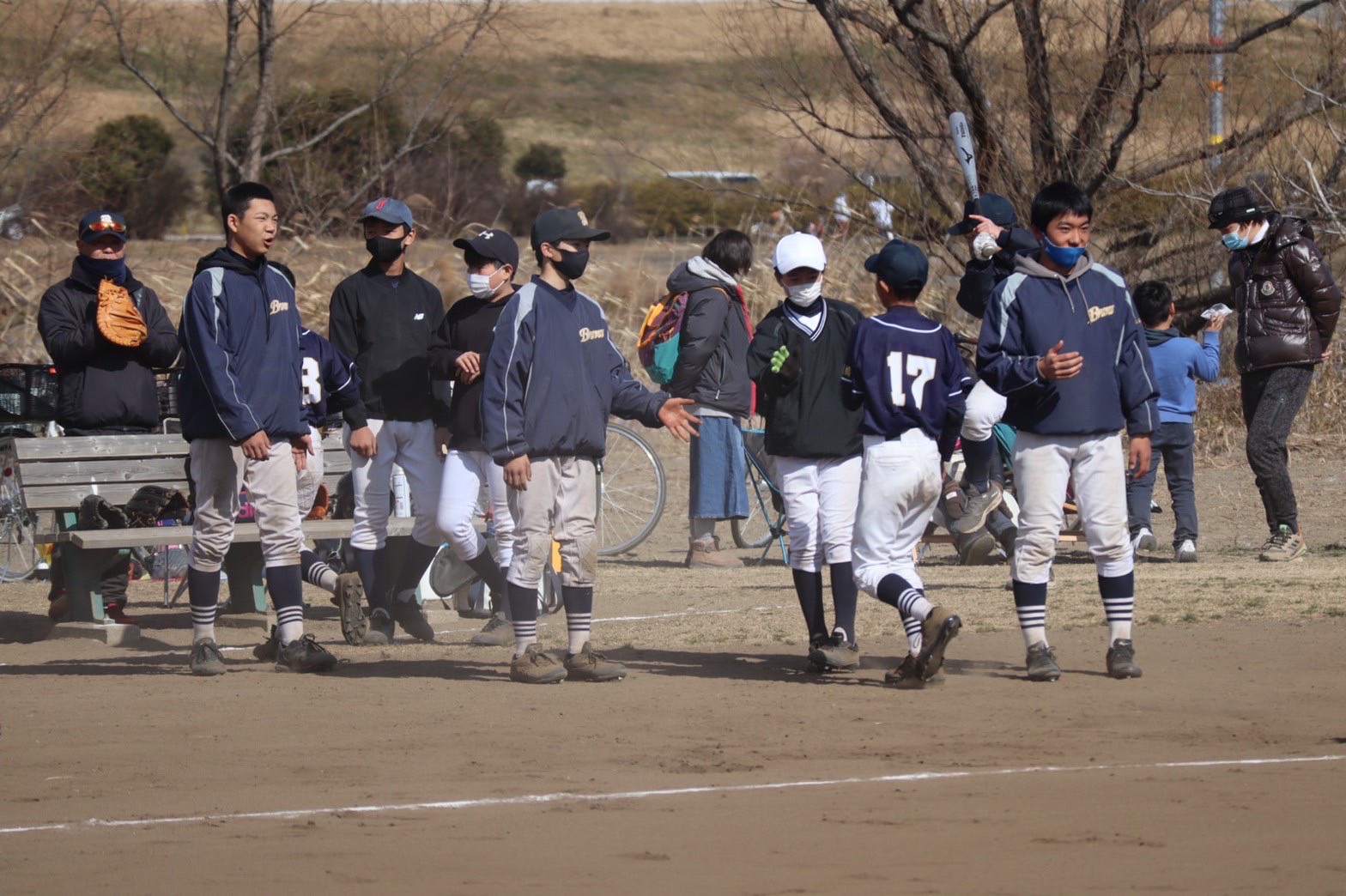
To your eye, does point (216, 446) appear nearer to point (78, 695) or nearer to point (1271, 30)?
point (78, 695)

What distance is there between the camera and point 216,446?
8203 millimetres

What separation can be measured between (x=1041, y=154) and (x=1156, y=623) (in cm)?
764

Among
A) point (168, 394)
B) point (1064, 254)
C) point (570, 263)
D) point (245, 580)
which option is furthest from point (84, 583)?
point (1064, 254)

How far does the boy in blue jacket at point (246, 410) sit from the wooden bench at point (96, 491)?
1.35 m

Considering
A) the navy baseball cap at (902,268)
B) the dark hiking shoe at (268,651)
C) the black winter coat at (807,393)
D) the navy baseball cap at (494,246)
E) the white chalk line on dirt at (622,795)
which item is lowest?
the white chalk line on dirt at (622,795)

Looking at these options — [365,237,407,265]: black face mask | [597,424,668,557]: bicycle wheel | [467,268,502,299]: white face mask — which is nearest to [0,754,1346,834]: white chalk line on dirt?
[467,268,502,299]: white face mask

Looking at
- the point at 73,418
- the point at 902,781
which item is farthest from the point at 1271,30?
the point at 902,781

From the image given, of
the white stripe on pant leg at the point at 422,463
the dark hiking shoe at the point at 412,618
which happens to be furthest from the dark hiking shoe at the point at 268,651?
the white stripe on pant leg at the point at 422,463

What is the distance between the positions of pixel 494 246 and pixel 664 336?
3.08 m

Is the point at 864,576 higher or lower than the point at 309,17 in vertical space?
lower

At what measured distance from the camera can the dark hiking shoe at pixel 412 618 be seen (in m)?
9.68

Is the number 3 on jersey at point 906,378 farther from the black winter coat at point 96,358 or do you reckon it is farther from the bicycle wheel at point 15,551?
the bicycle wheel at point 15,551

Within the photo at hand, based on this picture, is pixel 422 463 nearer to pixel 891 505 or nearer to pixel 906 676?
pixel 891 505

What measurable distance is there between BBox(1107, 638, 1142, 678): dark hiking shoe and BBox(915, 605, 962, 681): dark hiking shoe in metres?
0.76
